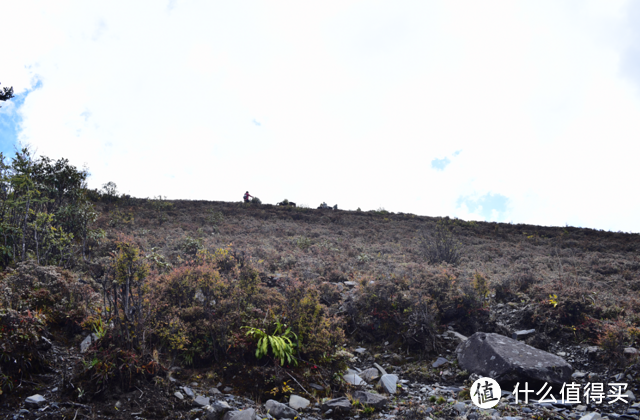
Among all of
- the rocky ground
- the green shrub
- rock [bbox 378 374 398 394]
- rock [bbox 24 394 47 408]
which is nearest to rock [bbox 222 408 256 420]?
the rocky ground

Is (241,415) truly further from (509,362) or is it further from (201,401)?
(509,362)

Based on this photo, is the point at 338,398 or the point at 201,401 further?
the point at 338,398

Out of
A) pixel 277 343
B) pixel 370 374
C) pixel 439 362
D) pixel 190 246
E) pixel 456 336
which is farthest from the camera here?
pixel 190 246

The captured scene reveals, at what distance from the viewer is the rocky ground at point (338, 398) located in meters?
4.23

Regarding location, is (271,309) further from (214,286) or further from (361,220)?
(361,220)

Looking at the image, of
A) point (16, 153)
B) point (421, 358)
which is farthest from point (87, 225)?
point (421, 358)

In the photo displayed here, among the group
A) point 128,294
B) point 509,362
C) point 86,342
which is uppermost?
point 128,294

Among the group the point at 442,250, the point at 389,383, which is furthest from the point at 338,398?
the point at 442,250

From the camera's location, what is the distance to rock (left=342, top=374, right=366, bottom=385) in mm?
5746

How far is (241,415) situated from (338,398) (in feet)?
5.03

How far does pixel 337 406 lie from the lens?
15.9 feet

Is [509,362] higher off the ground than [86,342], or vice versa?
[509,362]

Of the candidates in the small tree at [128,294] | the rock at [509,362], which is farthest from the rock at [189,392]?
the rock at [509,362]

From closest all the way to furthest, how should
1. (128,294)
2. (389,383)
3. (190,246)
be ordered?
(128,294) → (389,383) → (190,246)
